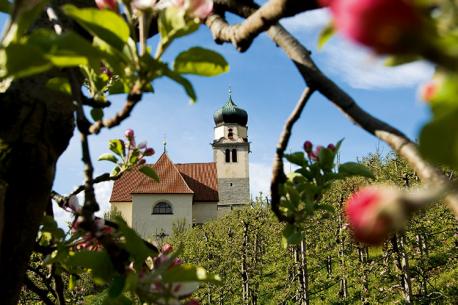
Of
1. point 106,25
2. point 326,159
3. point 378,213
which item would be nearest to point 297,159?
point 326,159

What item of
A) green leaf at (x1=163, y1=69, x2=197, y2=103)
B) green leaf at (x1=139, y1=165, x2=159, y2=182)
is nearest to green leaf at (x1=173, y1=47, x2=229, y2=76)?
green leaf at (x1=163, y1=69, x2=197, y2=103)

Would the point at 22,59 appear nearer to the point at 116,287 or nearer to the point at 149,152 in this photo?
the point at 116,287

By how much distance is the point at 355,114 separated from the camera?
851mm

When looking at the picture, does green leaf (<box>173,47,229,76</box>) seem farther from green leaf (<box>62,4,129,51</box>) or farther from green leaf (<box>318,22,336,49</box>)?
green leaf (<box>318,22,336,49</box>)

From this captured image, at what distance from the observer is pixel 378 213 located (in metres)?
0.34

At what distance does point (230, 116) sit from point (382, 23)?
41841 millimetres

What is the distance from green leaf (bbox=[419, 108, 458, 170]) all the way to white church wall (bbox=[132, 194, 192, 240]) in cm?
3617

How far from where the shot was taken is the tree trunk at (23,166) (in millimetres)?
1041

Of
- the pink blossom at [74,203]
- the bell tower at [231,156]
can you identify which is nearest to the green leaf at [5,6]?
the pink blossom at [74,203]

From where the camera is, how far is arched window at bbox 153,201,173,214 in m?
36.6

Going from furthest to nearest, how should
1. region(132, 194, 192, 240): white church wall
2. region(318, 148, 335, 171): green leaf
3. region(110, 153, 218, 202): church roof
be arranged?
region(110, 153, 218, 202): church roof, region(132, 194, 192, 240): white church wall, region(318, 148, 335, 171): green leaf

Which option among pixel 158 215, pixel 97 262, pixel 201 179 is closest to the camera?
pixel 97 262

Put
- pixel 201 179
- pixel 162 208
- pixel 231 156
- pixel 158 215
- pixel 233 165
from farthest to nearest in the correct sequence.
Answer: pixel 231 156 → pixel 233 165 → pixel 201 179 → pixel 162 208 → pixel 158 215

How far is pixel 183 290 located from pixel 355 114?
0.43m
